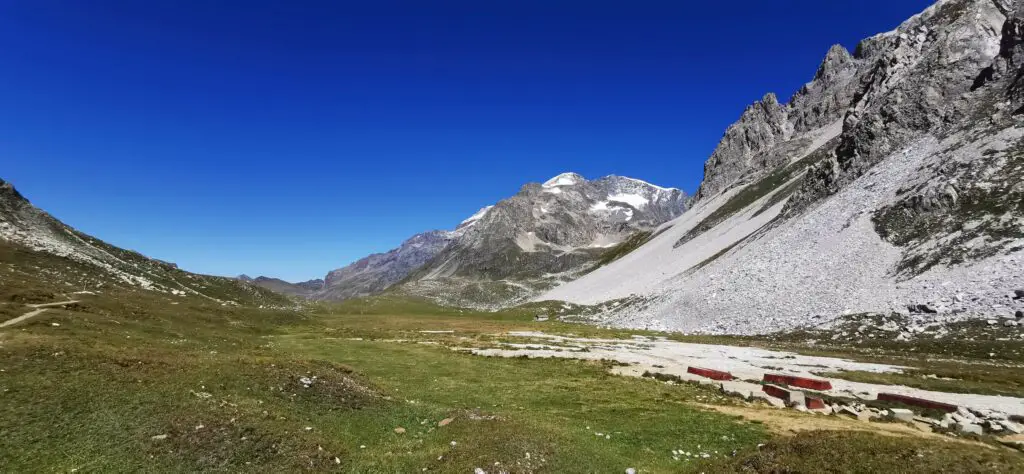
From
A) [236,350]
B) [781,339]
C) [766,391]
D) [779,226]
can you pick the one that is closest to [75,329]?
[236,350]

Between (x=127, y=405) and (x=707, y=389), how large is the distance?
40301 mm

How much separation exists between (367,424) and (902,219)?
355 feet

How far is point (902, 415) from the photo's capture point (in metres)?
31.8

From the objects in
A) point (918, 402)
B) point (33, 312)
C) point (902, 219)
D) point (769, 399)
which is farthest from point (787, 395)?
point (902, 219)

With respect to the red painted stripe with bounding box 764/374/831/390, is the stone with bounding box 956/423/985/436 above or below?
below

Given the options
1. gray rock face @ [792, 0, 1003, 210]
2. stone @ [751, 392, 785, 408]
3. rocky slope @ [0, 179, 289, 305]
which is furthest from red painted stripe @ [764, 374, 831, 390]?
gray rock face @ [792, 0, 1003, 210]

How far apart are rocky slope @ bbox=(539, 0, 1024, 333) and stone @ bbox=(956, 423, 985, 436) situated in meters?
46.2

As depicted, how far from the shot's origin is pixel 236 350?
4622 cm

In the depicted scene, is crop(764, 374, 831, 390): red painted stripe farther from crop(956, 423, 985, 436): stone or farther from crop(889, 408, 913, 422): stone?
crop(956, 423, 985, 436): stone

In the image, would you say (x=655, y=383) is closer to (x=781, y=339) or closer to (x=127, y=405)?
(x=127, y=405)

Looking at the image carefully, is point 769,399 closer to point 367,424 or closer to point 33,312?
point 367,424

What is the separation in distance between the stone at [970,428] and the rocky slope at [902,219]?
46.2 meters

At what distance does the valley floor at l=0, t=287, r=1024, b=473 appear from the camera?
63.1 feet

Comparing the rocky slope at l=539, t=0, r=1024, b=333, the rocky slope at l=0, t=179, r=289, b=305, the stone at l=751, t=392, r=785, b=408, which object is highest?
the rocky slope at l=539, t=0, r=1024, b=333
